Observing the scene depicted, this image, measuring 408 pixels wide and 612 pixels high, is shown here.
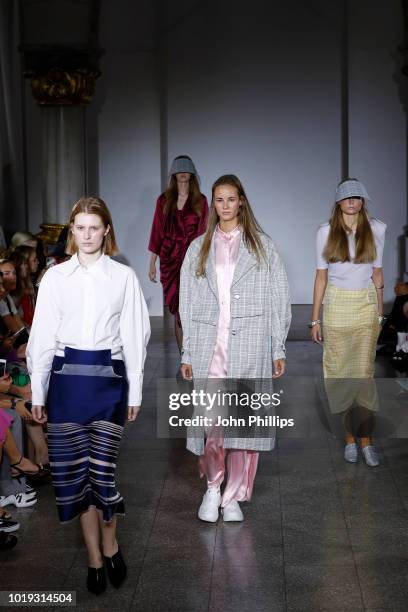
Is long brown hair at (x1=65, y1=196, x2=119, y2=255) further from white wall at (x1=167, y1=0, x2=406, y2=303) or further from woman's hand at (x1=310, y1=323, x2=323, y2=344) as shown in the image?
white wall at (x1=167, y1=0, x2=406, y2=303)

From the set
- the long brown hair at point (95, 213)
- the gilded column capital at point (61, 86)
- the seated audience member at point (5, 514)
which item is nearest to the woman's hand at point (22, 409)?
the seated audience member at point (5, 514)

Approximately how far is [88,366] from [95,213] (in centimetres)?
60

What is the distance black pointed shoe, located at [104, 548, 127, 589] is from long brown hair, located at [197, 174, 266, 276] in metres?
1.46

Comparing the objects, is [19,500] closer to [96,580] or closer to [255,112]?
[96,580]

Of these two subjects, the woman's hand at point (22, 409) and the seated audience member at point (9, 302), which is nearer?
the woman's hand at point (22, 409)

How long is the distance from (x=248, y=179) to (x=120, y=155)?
1656 mm

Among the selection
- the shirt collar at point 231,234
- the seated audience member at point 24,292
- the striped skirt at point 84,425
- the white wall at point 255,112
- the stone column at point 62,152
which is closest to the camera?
the striped skirt at point 84,425

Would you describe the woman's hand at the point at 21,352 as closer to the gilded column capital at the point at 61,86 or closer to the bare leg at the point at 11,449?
the bare leg at the point at 11,449

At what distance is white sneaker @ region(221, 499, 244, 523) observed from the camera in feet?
16.2

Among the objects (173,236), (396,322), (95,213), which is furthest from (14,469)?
(396,322)

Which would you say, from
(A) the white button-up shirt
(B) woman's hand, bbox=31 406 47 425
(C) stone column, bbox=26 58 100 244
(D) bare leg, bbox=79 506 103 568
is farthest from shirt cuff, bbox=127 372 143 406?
(C) stone column, bbox=26 58 100 244

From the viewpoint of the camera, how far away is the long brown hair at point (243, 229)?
4.98 m

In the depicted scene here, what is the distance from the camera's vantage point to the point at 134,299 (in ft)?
13.6

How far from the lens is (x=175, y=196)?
8.05m
